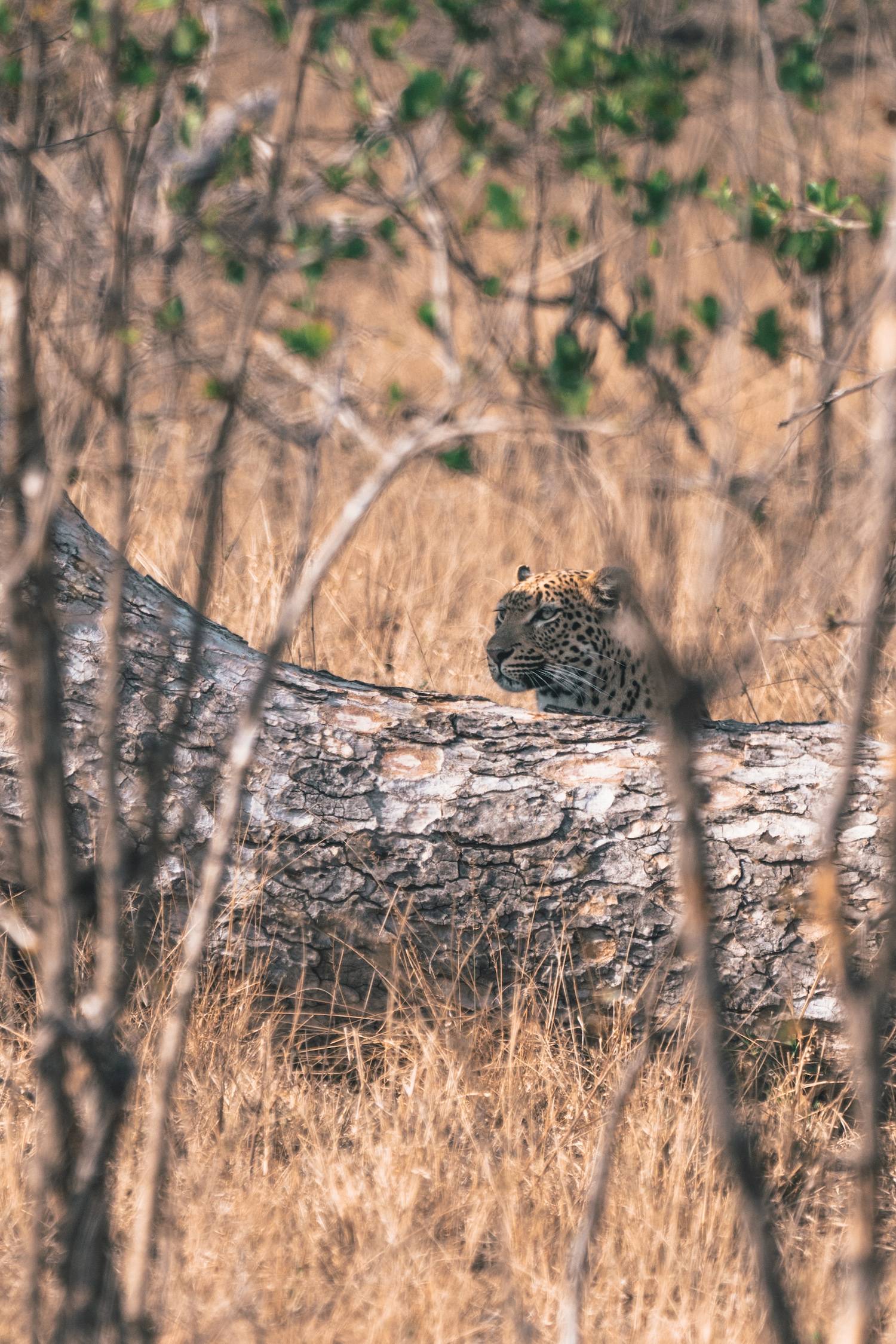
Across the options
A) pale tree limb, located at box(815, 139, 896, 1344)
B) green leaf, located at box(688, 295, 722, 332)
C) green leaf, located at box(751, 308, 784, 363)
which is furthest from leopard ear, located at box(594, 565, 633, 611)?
pale tree limb, located at box(815, 139, 896, 1344)

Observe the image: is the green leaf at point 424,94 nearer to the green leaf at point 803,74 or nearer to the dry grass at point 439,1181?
the green leaf at point 803,74

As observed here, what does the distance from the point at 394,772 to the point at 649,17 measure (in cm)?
494

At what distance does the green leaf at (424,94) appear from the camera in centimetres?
459

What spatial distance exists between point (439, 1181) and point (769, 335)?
3714 millimetres

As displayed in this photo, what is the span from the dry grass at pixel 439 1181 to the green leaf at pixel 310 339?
8.41 feet

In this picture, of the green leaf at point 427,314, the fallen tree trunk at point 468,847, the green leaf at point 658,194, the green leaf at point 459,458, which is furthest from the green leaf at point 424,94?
the fallen tree trunk at point 468,847

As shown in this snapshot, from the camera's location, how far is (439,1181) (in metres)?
2.76

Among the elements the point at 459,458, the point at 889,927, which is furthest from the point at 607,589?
the point at 889,927

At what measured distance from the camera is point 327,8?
14.9 feet

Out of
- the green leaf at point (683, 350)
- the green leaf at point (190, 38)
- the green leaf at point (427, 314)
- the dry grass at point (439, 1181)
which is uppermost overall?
the green leaf at point (190, 38)

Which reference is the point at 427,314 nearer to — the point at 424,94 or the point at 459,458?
the point at 459,458

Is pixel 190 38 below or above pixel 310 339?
above

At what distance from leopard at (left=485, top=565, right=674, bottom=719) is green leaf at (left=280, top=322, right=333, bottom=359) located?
44.8 inches

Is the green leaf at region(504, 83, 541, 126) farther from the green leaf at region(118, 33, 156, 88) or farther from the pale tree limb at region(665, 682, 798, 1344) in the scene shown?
the pale tree limb at region(665, 682, 798, 1344)
